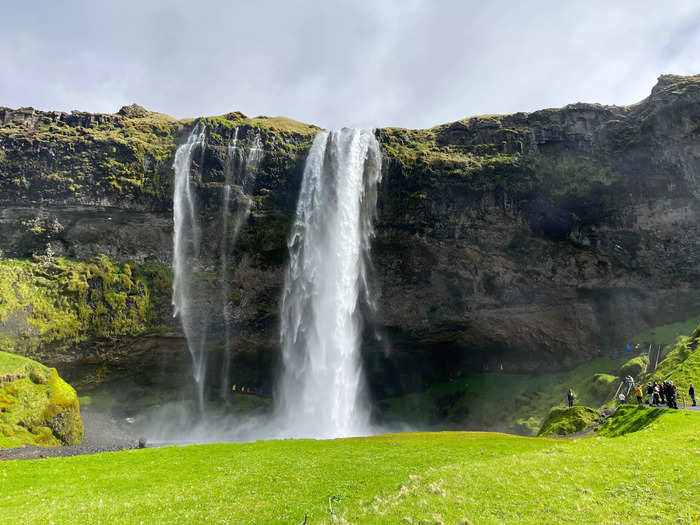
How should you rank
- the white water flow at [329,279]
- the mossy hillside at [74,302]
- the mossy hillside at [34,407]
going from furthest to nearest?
the white water flow at [329,279]
the mossy hillside at [74,302]
the mossy hillside at [34,407]

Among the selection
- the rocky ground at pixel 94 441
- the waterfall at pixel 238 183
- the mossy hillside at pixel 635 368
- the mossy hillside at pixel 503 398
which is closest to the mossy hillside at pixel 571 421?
the mossy hillside at pixel 503 398

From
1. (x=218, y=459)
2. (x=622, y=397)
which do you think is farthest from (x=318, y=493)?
(x=622, y=397)

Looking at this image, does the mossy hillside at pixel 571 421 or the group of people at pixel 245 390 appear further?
the group of people at pixel 245 390

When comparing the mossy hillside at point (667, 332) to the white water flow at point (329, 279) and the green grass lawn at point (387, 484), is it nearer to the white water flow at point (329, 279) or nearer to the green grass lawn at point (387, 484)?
the green grass lawn at point (387, 484)

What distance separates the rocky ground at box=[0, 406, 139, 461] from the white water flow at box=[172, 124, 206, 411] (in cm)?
915

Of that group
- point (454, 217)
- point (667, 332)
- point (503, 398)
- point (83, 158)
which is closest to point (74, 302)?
point (83, 158)

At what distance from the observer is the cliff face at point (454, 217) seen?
142 feet

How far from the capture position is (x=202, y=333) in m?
46.6

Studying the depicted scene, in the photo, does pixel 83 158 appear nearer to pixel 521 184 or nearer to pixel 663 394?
pixel 521 184

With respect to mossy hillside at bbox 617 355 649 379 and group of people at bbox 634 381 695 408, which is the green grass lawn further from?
mossy hillside at bbox 617 355 649 379

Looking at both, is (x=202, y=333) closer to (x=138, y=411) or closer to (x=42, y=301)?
(x=138, y=411)

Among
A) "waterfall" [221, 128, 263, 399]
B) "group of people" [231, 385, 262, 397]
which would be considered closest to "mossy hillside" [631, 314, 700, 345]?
"group of people" [231, 385, 262, 397]

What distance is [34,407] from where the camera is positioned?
31.4m

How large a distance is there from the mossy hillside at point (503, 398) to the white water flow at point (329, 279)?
7603 mm
